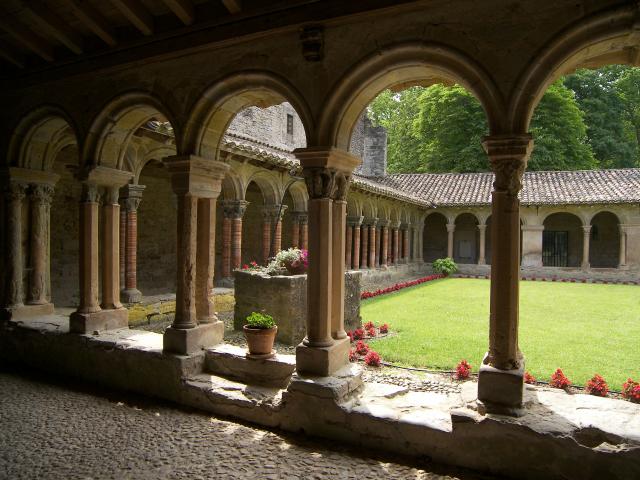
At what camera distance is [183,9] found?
14.9 feet

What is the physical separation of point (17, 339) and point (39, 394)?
56.7 inches

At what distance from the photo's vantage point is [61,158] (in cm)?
976

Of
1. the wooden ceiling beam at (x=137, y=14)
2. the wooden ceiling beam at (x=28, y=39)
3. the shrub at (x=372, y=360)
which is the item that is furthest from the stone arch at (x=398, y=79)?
the wooden ceiling beam at (x=28, y=39)

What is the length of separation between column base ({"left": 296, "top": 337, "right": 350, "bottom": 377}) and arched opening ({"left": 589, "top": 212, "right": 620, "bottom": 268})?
2309 centimetres

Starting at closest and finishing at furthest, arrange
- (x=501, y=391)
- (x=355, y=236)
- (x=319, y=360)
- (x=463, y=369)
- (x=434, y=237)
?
(x=501, y=391)
(x=319, y=360)
(x=463, y=369)
(x=355, y=236)
(x=434, y=237)

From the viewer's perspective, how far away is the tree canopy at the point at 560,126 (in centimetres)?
2686

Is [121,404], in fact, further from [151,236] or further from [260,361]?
[151,236]

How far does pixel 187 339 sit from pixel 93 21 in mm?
3494

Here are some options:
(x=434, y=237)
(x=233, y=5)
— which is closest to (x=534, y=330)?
(x=233, y=5)

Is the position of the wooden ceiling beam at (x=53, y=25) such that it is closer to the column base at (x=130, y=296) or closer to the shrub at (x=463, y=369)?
the column base at (x=130, y=296)

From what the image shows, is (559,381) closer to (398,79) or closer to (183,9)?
(398,79)

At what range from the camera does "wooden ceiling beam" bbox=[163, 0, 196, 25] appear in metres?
4.45

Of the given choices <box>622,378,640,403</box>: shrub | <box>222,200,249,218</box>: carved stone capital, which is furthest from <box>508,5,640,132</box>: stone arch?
<box>222,200,249,218</box>: carved stone capital

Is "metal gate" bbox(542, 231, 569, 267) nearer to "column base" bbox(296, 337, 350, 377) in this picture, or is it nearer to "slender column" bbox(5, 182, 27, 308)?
"column base" bbox(296, 337, 350, 377)
